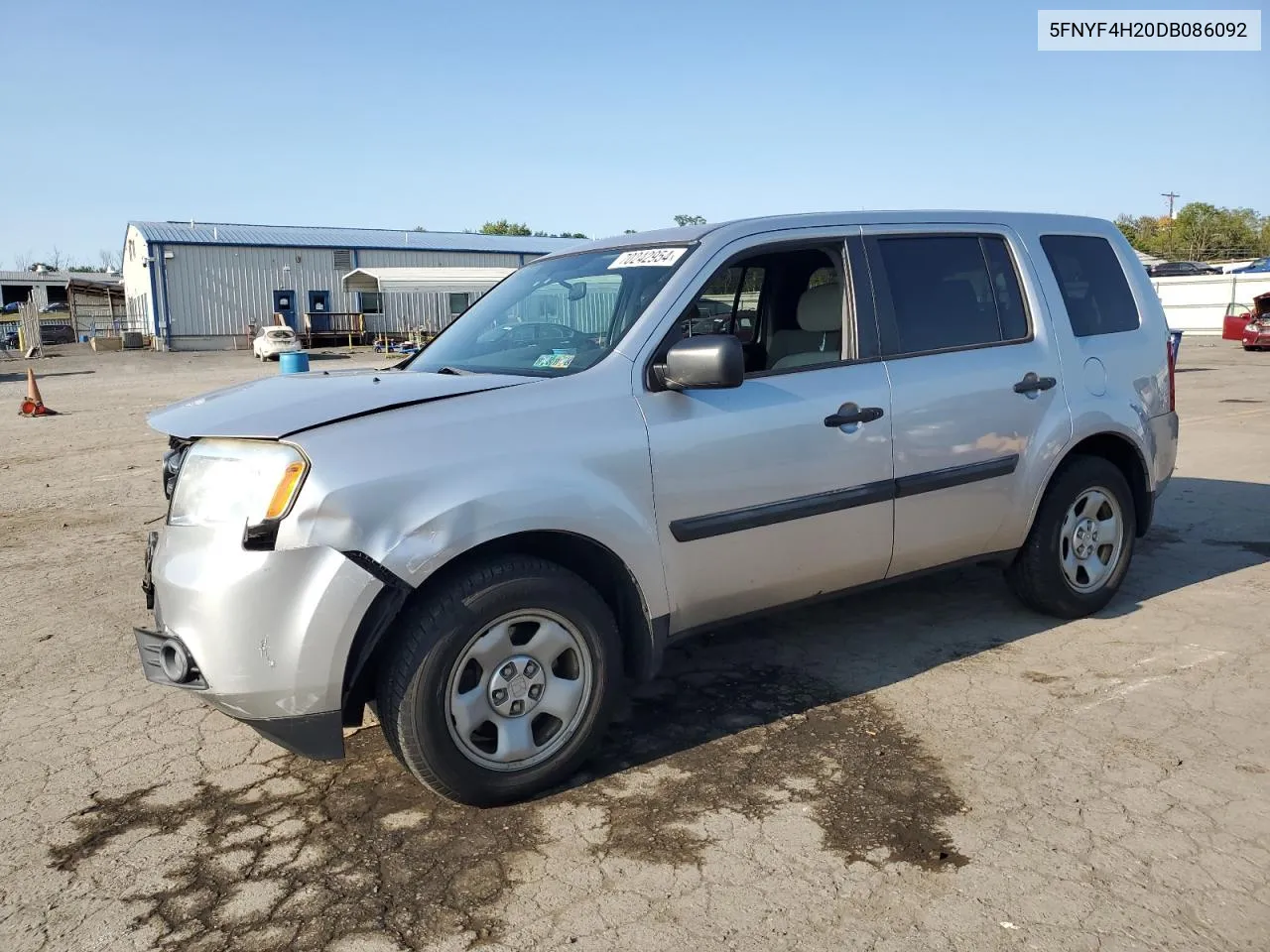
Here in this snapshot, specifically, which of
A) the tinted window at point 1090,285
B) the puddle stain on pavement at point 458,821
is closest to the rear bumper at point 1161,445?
the tinted window at point 1090,285

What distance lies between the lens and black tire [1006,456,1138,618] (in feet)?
15.7

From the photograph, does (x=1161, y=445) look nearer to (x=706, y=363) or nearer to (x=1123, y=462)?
(x=1123, y=462)

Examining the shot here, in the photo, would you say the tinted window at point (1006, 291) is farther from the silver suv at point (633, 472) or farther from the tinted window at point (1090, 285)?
the tinted window at point (1090, 285)

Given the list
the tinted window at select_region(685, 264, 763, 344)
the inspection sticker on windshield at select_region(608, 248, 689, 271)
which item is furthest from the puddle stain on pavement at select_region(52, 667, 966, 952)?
the inspection sticker on windshield at select_region(608, 248, 689, 271)

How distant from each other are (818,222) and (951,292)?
0.72 meters

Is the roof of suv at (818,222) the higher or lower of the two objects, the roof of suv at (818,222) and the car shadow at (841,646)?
the higher

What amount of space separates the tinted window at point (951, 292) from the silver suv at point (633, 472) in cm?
1

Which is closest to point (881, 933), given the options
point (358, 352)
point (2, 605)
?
point (2, 605)

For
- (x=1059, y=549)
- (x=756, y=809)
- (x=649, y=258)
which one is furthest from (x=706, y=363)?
(x=1059, y=549)

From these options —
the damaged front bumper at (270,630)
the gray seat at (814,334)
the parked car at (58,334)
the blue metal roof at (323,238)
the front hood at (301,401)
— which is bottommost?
the damaged front bumper at (270,630)

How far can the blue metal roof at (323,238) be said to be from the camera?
43.5 meters

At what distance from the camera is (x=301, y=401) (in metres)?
3.28

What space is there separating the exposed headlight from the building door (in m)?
43.9

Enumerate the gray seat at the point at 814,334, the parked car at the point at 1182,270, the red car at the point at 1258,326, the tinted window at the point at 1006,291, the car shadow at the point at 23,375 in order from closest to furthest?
the gray seat at the point at 814,334
the tinted window at the point at 1006,291
the red car at the point at 1258,326
the car shadow at the point at 23,375
the parked car at the point at 1182,270
